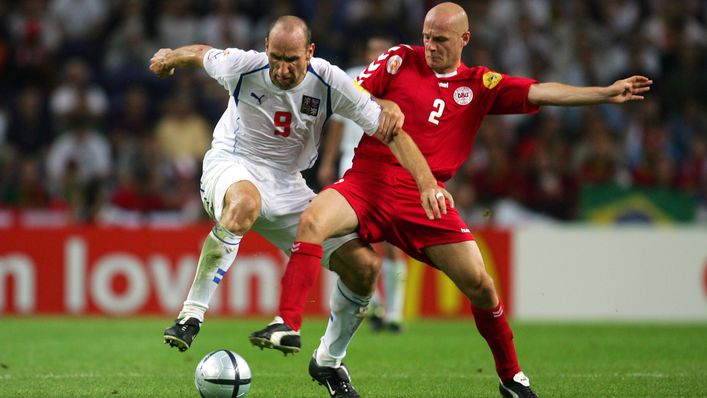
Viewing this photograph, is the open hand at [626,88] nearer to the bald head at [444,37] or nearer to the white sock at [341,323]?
the bald head at [444,37]

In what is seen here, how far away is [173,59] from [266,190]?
965 millimetres

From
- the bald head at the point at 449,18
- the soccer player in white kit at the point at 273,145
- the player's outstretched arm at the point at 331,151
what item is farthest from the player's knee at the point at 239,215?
the player's outstretched arm at the point at 331,151

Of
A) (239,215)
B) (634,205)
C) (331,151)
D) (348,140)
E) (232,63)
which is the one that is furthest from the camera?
(634,205)

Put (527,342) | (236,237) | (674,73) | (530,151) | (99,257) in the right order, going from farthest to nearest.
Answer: (674,73), (530,151), (99,257), (527,342), (236,237)

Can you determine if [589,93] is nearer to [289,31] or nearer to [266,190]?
[289,31]

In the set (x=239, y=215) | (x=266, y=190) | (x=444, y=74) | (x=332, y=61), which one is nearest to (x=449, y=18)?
(x=444, y=74)

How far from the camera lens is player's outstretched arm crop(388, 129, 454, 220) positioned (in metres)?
A: 5.96

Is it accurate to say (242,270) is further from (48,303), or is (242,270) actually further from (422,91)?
(422,91)

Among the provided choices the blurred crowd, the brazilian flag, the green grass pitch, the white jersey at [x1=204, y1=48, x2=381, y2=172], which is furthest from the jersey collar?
the brazilian flag

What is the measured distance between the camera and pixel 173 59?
6.59 meters

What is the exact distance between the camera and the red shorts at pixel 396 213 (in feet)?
20.9

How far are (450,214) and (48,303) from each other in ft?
26.2

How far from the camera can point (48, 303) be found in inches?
515

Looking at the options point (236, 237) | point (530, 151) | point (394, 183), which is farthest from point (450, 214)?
point (530, 151)
